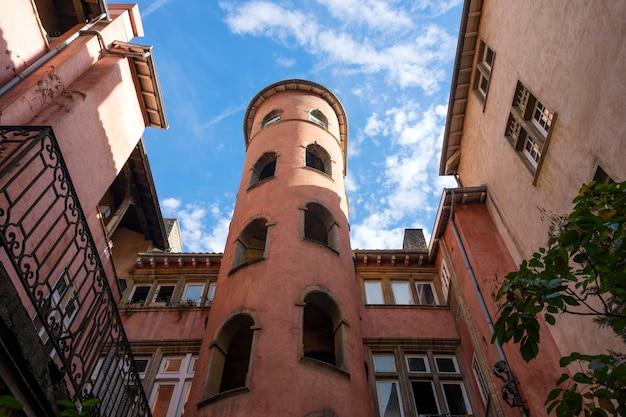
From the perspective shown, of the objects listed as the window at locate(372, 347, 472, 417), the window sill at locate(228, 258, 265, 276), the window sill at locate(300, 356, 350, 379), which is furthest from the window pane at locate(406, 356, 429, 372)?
the window sill at locate(228, 258, 265, 276)

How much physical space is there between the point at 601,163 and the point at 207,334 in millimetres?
9544

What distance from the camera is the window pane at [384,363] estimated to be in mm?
12594

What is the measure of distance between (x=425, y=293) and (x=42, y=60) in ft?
45.2

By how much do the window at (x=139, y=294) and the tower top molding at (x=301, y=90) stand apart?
9.18 meters

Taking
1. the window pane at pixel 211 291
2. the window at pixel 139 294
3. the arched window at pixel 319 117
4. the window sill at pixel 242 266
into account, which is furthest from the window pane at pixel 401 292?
the window at pixel 139 294

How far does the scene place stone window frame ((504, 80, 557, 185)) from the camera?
1124cm

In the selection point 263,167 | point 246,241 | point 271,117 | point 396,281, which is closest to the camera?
point 246,241

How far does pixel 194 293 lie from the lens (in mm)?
15195

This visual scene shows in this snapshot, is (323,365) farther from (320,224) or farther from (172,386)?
(320,224)

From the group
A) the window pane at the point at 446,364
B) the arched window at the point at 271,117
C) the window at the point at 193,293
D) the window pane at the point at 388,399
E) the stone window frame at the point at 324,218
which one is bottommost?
the window pane at the point at 388,399

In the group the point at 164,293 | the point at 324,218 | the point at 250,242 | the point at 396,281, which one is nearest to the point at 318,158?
the point at 324,218

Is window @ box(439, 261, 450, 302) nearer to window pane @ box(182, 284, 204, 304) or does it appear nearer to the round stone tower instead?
the round stone tower

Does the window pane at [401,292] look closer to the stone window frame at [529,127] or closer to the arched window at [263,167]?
the stone window frame at [529,127]

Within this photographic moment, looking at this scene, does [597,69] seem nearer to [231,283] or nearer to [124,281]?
[231,283]
